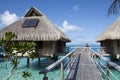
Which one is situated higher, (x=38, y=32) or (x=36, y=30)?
(x=36, y=30)

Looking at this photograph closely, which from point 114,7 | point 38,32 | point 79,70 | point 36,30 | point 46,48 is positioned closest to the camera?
point 114,7

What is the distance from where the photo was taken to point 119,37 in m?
15.9

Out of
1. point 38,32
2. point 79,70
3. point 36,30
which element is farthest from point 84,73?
point 36,30

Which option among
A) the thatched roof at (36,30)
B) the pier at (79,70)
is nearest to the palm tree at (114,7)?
the pier at (79,70)

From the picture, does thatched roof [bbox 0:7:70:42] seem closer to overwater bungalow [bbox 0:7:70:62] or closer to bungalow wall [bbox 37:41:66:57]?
overwater bungalow [bbox 0:7:70:62]

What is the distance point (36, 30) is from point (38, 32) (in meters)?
0.41

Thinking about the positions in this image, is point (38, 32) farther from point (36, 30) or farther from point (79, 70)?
point (79, 70)

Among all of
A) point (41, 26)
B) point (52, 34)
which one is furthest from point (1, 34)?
point (52, 34)

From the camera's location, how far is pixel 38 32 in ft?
56.8

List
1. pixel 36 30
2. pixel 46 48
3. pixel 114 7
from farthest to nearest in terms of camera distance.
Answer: pixel 36 30 → pixel 46 48 → pixel 114 7

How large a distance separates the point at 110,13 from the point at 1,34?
14.2 meters

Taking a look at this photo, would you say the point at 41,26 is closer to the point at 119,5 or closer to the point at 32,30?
the point at 32,30

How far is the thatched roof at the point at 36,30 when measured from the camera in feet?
54.9

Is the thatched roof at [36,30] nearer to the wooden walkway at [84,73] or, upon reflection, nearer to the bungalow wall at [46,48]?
the bungalow wall at [46,48]
